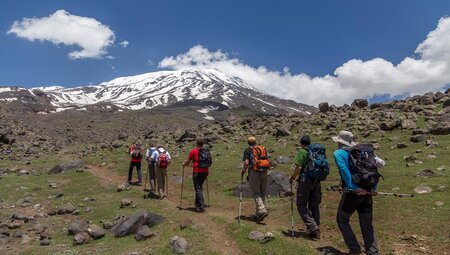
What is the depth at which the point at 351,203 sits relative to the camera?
9.62 metres

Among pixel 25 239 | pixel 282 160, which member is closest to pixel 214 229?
pixel 25 239

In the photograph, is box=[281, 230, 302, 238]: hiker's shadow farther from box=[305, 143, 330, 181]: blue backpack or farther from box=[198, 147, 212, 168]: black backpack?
box=[198, 147, 212, 168]: black backpack

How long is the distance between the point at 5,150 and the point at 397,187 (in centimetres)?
4408

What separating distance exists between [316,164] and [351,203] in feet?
7.01

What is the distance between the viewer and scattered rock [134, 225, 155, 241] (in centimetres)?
1373

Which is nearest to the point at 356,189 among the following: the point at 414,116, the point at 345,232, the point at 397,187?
the point at 345,232

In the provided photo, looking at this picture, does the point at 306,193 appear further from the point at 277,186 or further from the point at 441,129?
the point at 441,129

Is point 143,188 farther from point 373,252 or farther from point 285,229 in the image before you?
point 373,252

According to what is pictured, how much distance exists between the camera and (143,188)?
79.7ft

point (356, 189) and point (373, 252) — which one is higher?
point (356, 189)

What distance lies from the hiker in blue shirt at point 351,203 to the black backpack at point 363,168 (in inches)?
4.5

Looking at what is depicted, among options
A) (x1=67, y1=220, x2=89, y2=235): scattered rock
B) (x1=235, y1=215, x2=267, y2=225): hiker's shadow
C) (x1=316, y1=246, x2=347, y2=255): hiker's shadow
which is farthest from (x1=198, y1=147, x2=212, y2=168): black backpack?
(x1=316, y1=246, x2=347, y2=255): hiker's shadow

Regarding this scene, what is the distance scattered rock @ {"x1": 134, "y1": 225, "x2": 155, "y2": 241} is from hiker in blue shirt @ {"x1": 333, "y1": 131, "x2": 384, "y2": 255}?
7060 mm

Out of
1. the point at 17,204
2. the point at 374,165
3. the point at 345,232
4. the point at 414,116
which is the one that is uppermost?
Result: the point at 414,116
